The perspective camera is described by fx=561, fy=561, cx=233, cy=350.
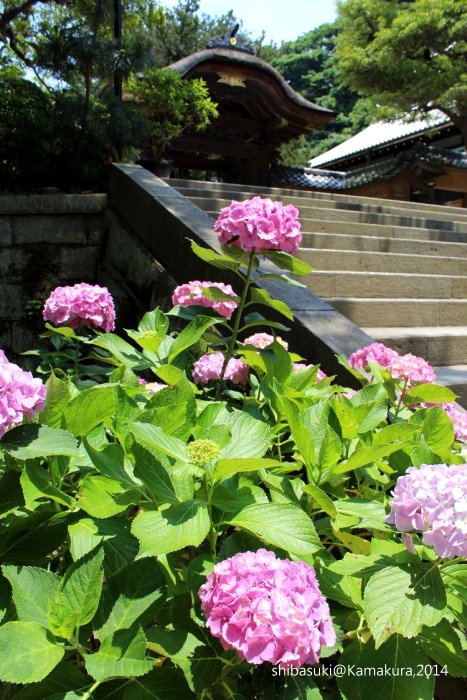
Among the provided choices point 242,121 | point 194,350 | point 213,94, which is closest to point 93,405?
point 194,350

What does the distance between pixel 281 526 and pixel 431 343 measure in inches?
107

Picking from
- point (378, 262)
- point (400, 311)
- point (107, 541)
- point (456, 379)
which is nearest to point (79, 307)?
point (107, 541)

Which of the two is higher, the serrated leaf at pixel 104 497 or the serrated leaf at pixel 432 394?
the serrated leaf at pixel 432 394

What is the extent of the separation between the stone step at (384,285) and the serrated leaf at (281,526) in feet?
9.89

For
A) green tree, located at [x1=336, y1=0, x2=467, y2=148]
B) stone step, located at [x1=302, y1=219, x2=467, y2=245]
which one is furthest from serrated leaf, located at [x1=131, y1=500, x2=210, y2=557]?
green tree, located at [x1=336, y1=0, x2=467, y2=148]

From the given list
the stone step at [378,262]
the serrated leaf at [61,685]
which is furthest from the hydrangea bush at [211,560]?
the stone step at [378,262]

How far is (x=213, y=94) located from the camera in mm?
11617

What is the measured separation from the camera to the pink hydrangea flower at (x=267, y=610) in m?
0.73

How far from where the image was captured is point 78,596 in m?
0.80

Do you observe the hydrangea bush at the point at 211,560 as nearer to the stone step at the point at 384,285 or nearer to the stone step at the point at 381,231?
the stone step at the point at 384,285

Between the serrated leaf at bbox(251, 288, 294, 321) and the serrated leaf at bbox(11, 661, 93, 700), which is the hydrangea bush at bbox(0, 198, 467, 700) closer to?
the serrated leaf at bbox(11, 661, 93, 700)

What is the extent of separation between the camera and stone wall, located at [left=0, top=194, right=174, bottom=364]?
14.1 ft

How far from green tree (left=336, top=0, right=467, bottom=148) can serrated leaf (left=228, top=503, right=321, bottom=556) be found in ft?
42.0

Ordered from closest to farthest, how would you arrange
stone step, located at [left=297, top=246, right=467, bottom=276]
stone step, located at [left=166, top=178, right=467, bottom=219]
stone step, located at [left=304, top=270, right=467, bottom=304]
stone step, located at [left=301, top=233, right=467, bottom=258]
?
stone step, located at [left=304, top=270, right=467, bottom=304] < stone step, located at [left=297, top=246, right=467, bottom=276] < stone step, located at [left=301, top=233, right=467, bottom=258] < stone step, located at [left=166, top=178, right=467, bottom=219]
